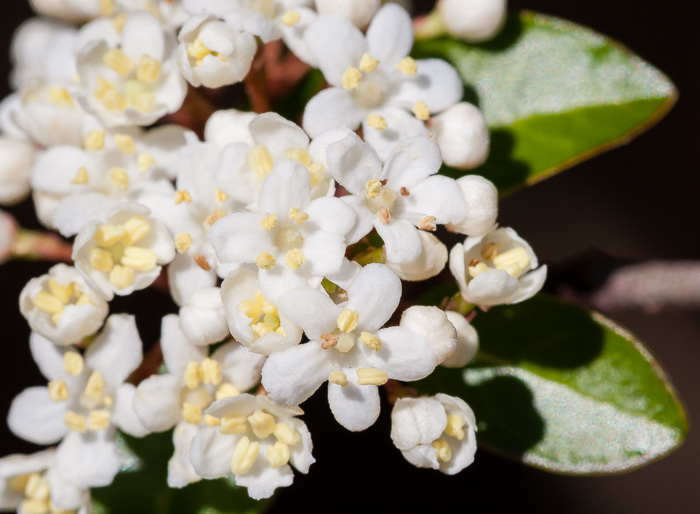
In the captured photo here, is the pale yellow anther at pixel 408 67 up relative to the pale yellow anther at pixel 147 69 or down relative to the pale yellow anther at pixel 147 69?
up

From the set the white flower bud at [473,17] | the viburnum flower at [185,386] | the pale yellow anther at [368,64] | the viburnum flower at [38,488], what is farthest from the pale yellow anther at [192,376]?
the white flower bud at [473,17]

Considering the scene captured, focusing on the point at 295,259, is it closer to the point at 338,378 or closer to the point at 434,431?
the point at 338,378

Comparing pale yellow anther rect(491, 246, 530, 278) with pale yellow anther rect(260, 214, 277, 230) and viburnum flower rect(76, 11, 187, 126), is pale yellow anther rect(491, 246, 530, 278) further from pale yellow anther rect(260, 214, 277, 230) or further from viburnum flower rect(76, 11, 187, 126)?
viburnum flower rect(76, 11, 187, 126)

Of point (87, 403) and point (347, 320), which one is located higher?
point (347, 320)

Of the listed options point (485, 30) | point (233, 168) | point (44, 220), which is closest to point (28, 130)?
point (44, 220)

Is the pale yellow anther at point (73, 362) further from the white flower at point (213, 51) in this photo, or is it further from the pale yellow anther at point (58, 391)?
the white flower at point (213, 51)

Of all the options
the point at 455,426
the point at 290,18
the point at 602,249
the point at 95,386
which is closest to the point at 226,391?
the point at 95,386
